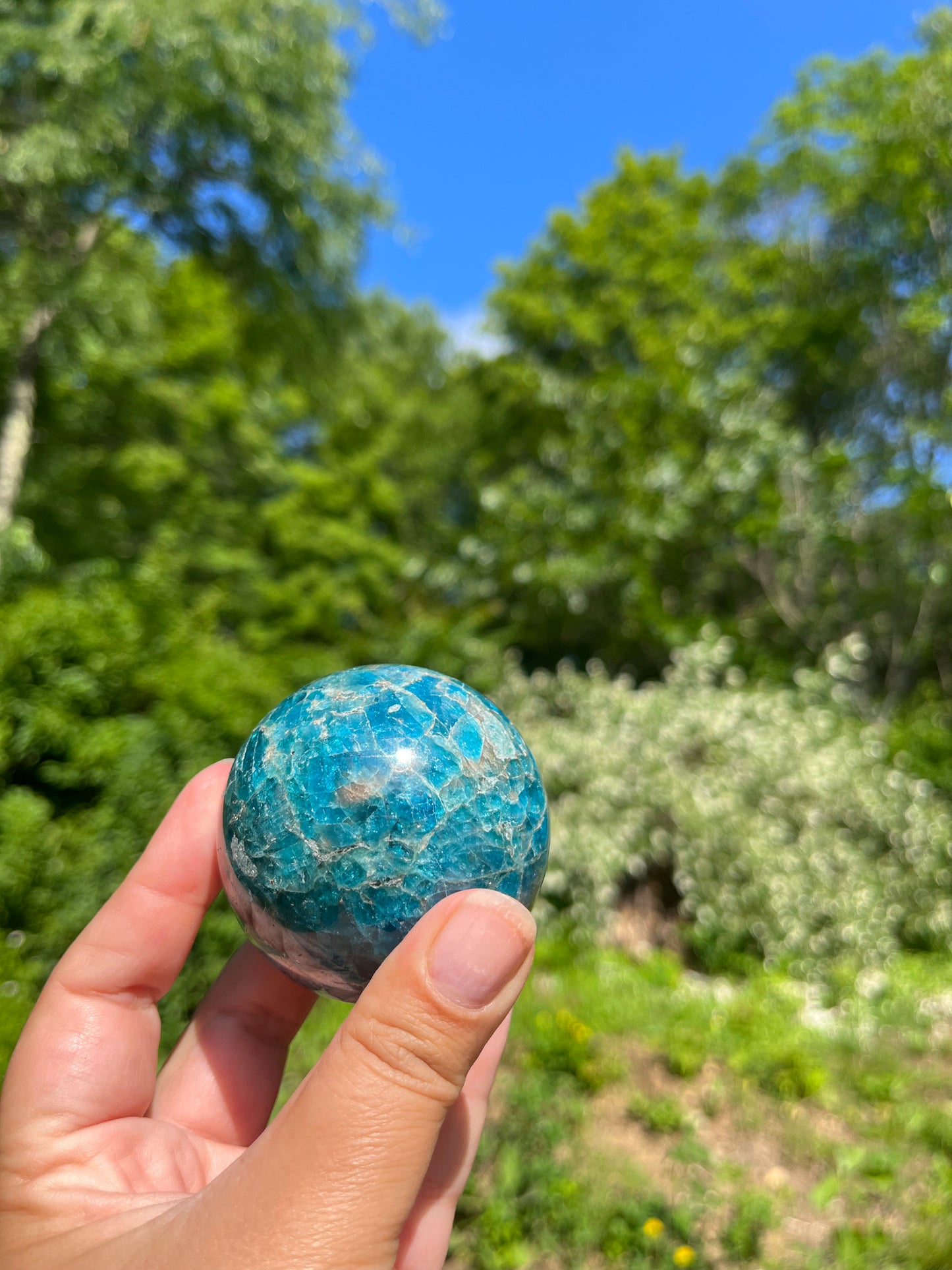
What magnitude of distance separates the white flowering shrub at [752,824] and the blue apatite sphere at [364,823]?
4.16 meters

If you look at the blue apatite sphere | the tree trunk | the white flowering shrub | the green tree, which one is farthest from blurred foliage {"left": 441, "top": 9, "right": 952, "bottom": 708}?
the blue apatite sphere

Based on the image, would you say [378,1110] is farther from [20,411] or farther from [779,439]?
[779,439]

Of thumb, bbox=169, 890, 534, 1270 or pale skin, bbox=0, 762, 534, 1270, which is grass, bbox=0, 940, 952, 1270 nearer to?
pale skin, bbox=0, 762, 534, 1270

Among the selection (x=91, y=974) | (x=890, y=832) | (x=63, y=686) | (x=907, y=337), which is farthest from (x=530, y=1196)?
(x=907, y=337)

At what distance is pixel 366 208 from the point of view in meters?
7.28

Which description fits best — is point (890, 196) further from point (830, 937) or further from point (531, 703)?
point (830, 937)

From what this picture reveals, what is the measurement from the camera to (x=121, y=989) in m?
1.92

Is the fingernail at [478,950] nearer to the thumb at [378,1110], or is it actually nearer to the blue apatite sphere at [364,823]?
the thumb at [378,1110]

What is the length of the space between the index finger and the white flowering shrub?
414cm

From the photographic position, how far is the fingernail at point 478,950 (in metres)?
1.44

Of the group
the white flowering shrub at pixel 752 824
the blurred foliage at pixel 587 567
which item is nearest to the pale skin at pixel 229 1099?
the blurred foliage at pixel 587 567

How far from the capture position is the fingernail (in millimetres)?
1440

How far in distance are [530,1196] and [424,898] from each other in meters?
2.35

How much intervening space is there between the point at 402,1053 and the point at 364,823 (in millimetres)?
474
